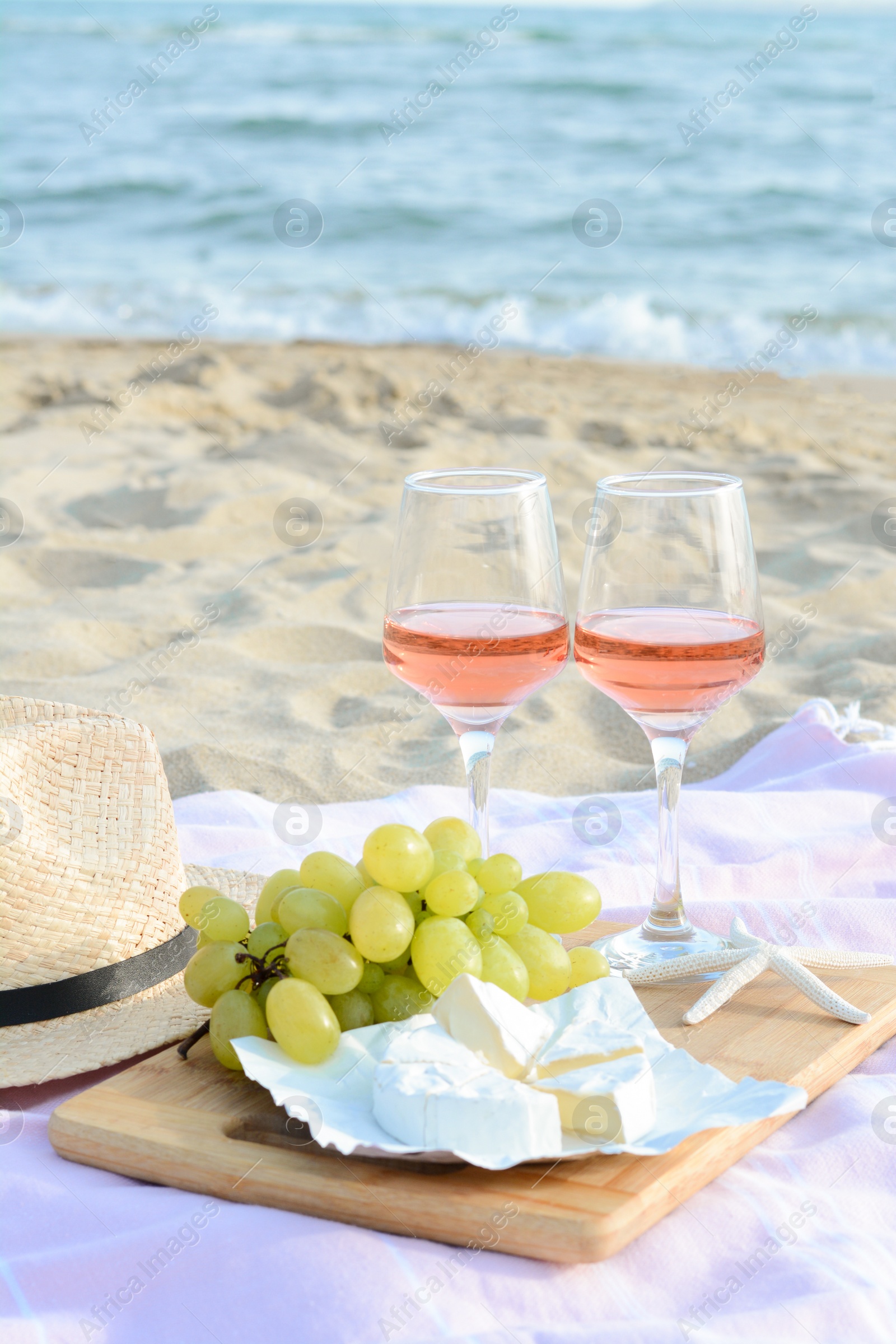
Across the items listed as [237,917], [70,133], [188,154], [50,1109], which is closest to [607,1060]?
[237,917]

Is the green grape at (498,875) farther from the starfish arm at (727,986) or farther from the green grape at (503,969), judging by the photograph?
the starfish arm at (727,986)

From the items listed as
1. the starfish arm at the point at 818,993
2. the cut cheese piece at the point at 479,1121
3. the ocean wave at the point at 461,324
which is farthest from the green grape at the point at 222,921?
the ocean wave at the point at 461,324

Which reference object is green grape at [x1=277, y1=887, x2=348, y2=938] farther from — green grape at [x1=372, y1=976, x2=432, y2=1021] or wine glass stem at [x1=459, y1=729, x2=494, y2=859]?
wine glass stem at [x1=459, y1=729, x2=494, y2=859]

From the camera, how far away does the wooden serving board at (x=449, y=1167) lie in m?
0.96

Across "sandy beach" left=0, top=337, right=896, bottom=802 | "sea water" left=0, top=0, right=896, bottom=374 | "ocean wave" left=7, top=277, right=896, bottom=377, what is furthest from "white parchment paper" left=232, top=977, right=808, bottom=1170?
"ocean wave" left=7, top=277, right=896, bottom=377

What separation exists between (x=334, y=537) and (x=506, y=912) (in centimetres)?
298

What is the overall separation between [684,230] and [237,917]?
9.69m

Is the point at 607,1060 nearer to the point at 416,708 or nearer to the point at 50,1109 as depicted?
the point at 50,1109

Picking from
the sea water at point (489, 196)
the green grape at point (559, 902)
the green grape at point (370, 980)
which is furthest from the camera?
the sea water at point (489, 196)

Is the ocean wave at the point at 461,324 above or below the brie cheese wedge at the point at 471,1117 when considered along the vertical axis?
above

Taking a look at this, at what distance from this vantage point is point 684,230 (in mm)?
10094

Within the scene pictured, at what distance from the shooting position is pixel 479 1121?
0.96 metres

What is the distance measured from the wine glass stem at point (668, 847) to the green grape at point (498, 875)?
0.20m

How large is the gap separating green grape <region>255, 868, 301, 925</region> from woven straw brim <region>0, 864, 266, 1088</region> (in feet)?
0.38
